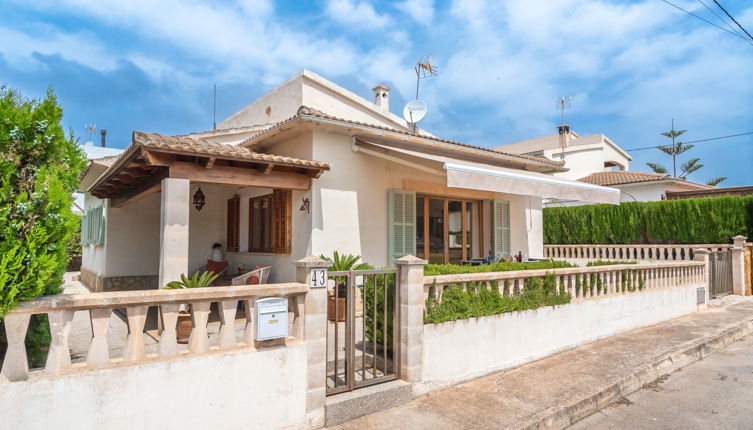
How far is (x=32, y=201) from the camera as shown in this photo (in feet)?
10.9

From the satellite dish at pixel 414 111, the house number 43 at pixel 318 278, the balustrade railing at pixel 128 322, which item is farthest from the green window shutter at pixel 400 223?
the balustrade railing at pixel 128 322

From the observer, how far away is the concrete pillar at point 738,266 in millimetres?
15078

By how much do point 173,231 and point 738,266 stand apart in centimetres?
1820

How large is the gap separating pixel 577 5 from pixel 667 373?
815cm

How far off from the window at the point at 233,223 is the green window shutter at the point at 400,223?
16.1 feet

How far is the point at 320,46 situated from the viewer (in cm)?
1850

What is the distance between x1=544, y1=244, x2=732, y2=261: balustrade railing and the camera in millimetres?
16406

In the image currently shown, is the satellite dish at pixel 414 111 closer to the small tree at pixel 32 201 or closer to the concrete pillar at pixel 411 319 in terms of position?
the concrete pillar at pixel 411 319

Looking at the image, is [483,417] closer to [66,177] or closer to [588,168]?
[66,177]

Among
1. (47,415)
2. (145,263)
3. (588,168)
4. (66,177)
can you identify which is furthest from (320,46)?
(588,168)

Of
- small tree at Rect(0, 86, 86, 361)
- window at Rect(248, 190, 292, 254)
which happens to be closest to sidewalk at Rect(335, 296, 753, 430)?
small tree at Rect(0, 86, 86, 361)

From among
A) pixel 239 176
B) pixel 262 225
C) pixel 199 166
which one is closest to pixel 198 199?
pixel 262 225

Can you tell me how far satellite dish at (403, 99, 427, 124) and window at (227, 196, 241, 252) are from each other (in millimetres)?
6242

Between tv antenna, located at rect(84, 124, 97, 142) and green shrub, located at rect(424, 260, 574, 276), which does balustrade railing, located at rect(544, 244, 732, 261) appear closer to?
green shrub, located at rect(424, 260, 574, 276)
